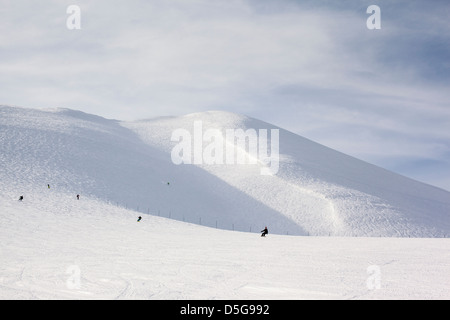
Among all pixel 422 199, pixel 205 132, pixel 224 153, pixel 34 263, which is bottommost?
pixel 34 263

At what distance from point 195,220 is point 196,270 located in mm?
37403

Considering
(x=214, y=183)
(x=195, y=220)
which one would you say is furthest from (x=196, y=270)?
(x=214, y=183)

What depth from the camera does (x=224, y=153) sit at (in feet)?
265

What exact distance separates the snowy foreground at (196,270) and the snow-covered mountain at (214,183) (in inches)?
935

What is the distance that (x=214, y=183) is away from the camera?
67.4 metres

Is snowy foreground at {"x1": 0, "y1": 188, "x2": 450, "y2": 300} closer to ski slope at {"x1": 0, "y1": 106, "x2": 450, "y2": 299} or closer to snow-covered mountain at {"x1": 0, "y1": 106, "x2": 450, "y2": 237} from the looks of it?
ski slope at {"x1": 0, "y1": 106, "x2": 450, "y2": 299}

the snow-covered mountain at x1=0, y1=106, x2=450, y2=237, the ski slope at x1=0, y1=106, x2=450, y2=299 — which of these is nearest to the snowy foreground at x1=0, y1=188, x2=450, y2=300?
the ski slope at x1=0, y1=106, x2=450, y2=299

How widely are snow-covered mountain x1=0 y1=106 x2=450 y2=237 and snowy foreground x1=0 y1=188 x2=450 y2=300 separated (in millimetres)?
23745

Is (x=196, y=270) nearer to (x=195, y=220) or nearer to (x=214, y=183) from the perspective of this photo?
(x=195, y=220)
